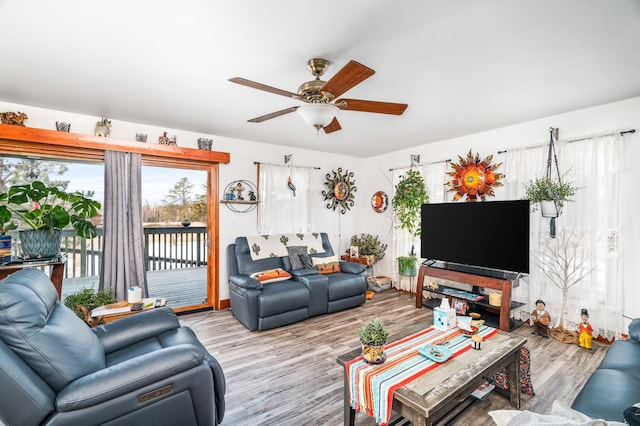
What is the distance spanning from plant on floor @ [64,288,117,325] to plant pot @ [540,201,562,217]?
15.4ft

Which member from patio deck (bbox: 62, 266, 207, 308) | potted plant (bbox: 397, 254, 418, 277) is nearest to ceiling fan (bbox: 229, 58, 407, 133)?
potted plant (bbox: 397, 254, 418, 277)

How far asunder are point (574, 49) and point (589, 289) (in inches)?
101

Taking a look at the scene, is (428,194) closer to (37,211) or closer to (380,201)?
(380,201)

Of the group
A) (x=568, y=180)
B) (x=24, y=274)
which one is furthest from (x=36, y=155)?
(x=568, y=180)

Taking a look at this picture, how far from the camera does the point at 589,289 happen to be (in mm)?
3240

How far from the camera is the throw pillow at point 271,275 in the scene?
384cm

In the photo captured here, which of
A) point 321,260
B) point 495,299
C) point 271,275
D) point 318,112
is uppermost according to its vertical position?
point 318,112

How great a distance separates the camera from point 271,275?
3.91 meters

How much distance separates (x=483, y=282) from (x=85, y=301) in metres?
4.38

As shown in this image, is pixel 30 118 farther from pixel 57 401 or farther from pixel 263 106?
pixel 57 401

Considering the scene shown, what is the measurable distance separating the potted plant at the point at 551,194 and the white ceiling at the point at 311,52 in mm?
812

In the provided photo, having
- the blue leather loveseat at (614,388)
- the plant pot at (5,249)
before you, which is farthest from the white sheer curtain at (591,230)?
the plant pot at (5,249)

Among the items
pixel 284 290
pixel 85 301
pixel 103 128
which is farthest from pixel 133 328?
pixel 103 128

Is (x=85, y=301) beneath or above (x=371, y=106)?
beneath
